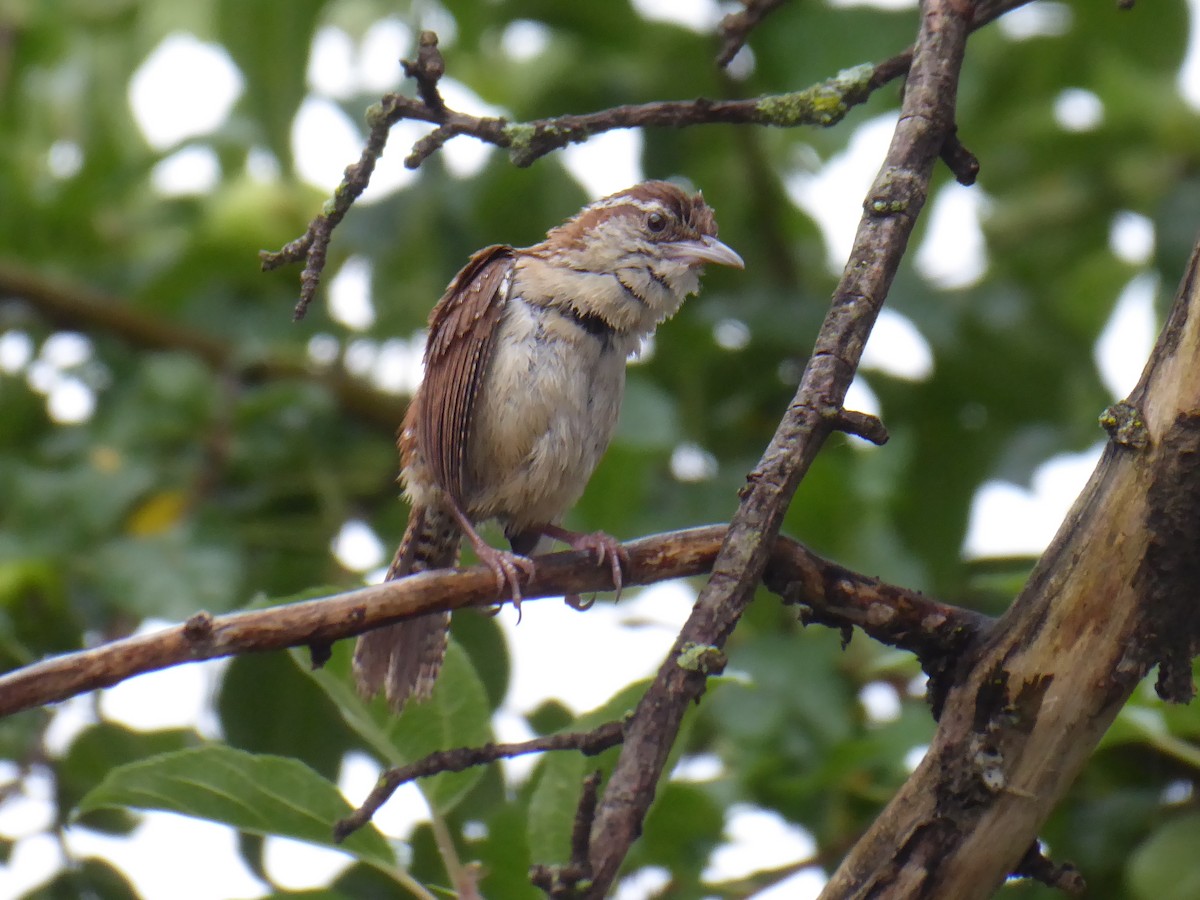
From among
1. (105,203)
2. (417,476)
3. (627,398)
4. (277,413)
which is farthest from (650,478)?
(105,203)

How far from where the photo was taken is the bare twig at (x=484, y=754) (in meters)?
1.91

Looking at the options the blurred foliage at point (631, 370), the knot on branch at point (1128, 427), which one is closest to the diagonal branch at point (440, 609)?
the knot on branch at point (1128, 427)

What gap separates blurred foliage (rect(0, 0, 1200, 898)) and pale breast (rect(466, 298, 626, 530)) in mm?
118

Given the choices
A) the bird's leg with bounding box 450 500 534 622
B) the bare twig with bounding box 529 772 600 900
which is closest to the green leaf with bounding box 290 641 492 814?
the bird's leg with bounding box 450 500 534 622

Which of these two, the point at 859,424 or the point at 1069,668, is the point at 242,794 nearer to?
the point at 859,424

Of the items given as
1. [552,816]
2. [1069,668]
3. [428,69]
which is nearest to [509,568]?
[552,816]

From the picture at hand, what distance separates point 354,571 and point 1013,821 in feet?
8.98

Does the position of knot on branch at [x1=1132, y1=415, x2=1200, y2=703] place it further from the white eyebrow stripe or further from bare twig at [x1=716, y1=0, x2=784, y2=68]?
→ the white eyebrow stripe

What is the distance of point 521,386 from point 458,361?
0.18 metres

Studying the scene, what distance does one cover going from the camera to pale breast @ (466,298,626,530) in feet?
12.8

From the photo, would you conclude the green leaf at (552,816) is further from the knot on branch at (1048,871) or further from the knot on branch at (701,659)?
the knot on branch at (701,659)

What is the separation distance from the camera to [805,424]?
2.10 metres

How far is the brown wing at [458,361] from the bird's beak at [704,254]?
2.01ft

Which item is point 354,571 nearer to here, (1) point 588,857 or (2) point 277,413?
(2) point 277,413
